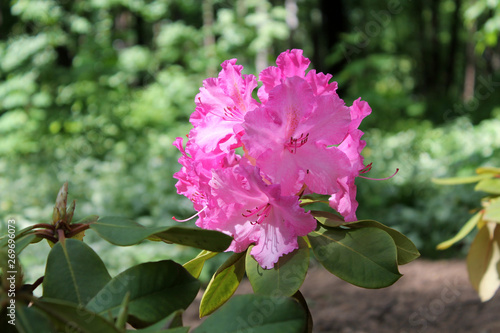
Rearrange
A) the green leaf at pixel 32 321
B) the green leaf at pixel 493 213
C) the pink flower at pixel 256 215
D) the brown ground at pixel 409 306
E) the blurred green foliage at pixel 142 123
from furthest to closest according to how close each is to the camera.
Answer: the blurred green foliage at pixel 142 123 < the brown ground at pixel 409 306 < the green leaf at pixel 493 213 < the pink flower at pixel 256 215 < the green leaf at pixel 32 321

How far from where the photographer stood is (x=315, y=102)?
2.22 feet

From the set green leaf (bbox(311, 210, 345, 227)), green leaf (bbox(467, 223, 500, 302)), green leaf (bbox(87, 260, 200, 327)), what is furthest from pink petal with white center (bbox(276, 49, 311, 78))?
green leaf (bbox(467, 223, 500, 302))

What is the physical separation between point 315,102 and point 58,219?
1.29 ft

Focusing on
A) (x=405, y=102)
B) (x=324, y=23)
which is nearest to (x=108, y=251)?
(x=405, y=102)

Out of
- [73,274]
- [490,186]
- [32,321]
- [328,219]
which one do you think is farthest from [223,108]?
[490,186]

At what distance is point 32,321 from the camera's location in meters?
0.42

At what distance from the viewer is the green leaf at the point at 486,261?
4.01 ft

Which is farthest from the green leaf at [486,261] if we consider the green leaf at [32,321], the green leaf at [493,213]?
the green leaf at [32,321]

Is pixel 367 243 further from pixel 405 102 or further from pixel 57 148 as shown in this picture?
pixel 405 102

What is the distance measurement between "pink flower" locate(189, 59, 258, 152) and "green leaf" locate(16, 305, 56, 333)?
0.35 meters

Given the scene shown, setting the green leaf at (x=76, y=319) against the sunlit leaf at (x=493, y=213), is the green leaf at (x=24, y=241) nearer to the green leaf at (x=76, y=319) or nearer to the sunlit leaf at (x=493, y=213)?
the green leaf at (x=76, y=319)

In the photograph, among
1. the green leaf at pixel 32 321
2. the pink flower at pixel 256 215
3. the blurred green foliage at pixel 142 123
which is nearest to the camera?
the green leaf at pixel 32 321

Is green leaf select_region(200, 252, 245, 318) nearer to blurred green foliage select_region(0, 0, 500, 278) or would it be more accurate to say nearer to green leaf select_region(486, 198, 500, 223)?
green leaf select_region(486, 198, 500, 223)

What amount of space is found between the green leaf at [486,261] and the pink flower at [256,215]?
0.77 m
